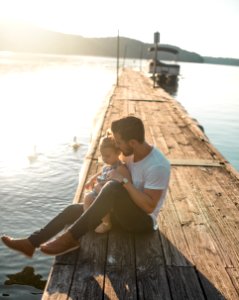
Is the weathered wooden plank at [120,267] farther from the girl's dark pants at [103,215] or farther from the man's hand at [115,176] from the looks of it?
the man's hand at [115,176]

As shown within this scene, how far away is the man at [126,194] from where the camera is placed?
4375 mm

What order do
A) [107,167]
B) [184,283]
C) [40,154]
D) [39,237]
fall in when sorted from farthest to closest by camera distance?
[40,154] → [107,167] → [39,237] → [184,283]

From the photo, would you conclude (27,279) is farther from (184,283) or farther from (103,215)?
(184,283)

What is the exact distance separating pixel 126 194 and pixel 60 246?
91 centimetres

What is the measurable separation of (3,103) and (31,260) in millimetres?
22660

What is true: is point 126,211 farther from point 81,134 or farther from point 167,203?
point 81,134

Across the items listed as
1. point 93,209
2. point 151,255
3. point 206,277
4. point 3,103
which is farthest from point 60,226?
point 3,103

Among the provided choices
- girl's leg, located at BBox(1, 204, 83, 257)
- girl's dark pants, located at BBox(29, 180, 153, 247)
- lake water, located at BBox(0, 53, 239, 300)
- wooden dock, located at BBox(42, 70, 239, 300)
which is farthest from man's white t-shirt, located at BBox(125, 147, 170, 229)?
lake water, located at BBox(0, 53, 239, 300)

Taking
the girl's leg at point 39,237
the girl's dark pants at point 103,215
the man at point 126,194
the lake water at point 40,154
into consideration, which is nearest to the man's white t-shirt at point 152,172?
the man at point 126,194

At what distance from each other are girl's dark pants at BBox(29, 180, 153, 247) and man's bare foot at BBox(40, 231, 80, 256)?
59mm

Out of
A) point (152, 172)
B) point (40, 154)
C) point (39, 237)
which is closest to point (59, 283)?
point (39, 237)

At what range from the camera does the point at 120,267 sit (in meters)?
4.31

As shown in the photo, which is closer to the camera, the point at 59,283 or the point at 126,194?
the point at 59,283

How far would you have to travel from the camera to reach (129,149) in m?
4.49
